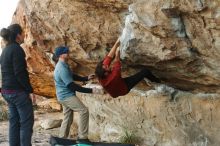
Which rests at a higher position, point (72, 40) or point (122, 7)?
point (122, 7)

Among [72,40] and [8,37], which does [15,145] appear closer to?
[8,37]

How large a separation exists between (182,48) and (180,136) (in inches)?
77.8

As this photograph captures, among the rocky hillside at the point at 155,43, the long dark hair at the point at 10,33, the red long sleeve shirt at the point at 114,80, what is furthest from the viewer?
the red long sleeve shirt at the point at 114,80

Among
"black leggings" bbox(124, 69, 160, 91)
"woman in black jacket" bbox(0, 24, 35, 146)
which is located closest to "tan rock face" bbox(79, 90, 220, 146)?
"black leggings" bbox(124, 69, 160, 91)

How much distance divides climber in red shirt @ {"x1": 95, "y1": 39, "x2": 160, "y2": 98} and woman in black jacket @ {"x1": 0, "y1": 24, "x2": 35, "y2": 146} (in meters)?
1.15

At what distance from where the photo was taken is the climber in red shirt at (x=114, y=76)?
760cm

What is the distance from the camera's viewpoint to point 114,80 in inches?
298

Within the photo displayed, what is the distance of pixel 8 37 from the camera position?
7.34 meters

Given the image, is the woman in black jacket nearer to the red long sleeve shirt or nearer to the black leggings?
the red long sleeve shirt

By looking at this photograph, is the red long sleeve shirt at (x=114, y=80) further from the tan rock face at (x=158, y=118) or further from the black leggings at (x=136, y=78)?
the tan rock face at (x=158, y=118)

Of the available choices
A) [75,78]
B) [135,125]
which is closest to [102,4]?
[75,78]

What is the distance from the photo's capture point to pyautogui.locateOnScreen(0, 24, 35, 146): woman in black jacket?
7.19m

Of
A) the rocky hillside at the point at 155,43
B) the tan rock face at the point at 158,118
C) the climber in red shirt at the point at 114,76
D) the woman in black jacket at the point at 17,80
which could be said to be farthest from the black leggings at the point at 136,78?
the woman in black jacket at the point at 17,80

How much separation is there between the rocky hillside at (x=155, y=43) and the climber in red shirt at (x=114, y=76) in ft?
0.58
